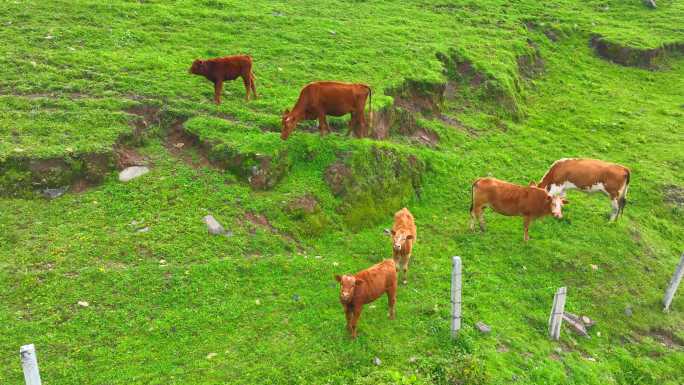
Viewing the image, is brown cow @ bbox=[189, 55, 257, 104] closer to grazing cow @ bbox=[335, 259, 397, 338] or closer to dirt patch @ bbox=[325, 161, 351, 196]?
dirt patch @ bbox=[325, 161, 351, 196]

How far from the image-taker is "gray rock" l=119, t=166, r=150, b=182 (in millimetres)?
11570

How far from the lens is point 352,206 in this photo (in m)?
12.2

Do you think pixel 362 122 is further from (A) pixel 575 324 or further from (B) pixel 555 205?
(A) pixel 575 324

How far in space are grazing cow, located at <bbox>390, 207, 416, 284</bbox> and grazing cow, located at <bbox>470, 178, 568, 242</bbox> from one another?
8.11 ft

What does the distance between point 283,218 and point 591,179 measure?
29.2 ft

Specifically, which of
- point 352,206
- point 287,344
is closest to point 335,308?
point 287,344

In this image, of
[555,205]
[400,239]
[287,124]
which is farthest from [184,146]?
[555,205]

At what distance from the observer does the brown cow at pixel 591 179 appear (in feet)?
45.0

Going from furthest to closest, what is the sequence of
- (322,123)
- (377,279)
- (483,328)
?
1. (322,123)
2. (483,328)
3. (377,279)

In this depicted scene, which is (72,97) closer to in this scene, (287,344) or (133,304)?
(133,304)

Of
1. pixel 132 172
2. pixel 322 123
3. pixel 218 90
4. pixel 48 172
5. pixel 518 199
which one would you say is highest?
pixel 218 90

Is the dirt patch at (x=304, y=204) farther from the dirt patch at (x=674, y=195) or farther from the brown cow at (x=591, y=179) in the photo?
the dirt patch at (x=674, y=195)

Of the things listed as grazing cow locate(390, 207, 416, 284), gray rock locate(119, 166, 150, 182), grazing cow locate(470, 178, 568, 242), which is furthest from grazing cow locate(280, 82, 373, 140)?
grazing cow locate(470, 178, 568, 242)

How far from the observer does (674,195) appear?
16.4 metres
